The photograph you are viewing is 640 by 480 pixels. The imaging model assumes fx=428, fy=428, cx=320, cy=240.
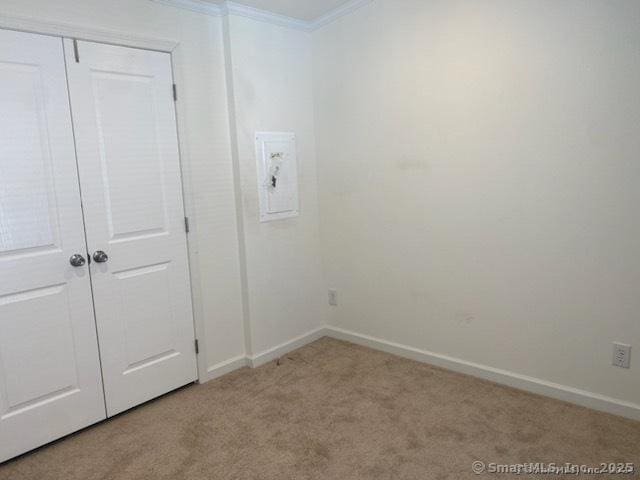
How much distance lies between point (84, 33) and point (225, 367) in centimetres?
219

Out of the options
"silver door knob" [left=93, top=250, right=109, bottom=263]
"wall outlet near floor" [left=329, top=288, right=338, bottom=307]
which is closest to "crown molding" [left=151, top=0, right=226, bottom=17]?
"silver door knob" [left=93, top=250, right=109, bottom=263]

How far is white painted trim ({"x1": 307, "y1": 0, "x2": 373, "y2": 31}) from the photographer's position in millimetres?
2965

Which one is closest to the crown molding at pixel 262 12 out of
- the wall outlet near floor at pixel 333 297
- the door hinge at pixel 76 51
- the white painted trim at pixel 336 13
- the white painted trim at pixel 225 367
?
the white painted trim at pixel 336 13

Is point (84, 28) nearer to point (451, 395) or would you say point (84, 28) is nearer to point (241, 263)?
point (241, 263)

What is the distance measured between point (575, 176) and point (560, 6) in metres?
0.87

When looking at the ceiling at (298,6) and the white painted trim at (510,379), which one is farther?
the ceiling at (298,6)

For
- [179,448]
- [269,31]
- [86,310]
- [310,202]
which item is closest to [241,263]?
[310,202]

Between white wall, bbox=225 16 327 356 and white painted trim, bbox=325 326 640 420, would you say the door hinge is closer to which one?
white wall, bbox=225 16 327 356

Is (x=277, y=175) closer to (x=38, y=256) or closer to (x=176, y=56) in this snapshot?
(x=176, y=56)

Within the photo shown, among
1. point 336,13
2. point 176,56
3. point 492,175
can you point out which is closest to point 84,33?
point 176,56

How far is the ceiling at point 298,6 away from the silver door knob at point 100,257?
1.70 meters

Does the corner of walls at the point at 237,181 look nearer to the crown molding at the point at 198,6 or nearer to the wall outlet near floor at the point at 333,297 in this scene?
the crown molding at the point at 198,6

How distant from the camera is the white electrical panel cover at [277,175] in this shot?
10.0 ft

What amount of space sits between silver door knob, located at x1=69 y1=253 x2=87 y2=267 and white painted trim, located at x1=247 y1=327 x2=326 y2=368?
132 cm
